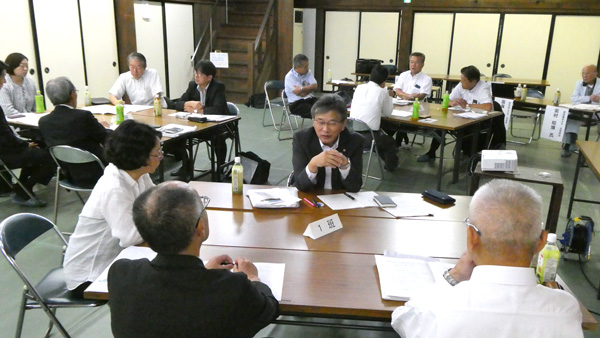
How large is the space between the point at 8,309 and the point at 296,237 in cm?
176

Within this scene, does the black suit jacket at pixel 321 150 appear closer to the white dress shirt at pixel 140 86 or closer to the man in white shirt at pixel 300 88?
the white dress shirt at pixel 140 86

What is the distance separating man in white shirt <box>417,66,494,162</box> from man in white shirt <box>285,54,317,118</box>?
1.70 m

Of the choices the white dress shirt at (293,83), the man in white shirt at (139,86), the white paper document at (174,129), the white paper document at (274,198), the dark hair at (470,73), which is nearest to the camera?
the white paper document at (274,198)

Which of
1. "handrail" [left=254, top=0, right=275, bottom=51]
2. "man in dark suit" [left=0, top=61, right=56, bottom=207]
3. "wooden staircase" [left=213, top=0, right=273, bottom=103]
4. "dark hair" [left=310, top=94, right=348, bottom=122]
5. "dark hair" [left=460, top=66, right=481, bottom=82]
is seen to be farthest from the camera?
"wooden staircase" [left=213, top=0, right=273, bottom=103]

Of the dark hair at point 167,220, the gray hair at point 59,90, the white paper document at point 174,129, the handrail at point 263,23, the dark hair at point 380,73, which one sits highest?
the handrail at point 263,23

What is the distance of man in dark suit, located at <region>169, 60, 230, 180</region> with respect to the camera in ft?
15.4

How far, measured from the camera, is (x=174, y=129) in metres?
3.89

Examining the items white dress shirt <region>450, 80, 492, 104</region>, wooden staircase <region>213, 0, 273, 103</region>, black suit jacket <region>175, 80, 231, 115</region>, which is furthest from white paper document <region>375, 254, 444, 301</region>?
wooden staircase <region>213, 0, 273, 103</region>

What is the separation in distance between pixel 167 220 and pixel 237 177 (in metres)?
1.15

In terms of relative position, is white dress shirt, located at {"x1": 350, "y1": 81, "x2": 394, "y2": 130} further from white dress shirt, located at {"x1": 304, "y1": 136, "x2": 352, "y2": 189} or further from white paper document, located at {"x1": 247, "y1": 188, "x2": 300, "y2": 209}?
white paper document, located at {"x1": 247, "y1": 188, "x2": 300, "y2": 209}

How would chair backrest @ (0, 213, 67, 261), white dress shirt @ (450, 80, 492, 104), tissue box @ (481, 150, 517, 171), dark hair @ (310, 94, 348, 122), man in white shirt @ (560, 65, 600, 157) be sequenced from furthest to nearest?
man in white shirt @ (560, 65, 600, 157), white dress shirt @ (450, 80, 492, 104), tissue box @ (481, 150, 517, 171), dark hair @ (310, 94, 348, 122), chair backrest @ (0, 213, 67, 261)

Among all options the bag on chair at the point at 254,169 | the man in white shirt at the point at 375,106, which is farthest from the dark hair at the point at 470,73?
the bag on chair at the point at 254,169

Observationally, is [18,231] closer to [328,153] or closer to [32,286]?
[32,286]

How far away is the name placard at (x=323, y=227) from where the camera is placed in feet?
6.42
